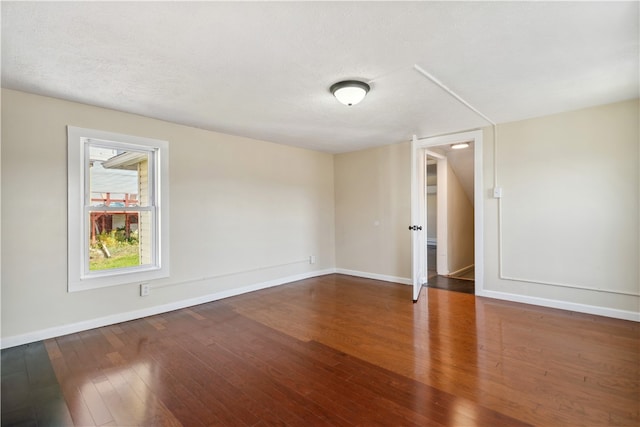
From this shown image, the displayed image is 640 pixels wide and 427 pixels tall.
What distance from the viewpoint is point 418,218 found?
15.6 feet

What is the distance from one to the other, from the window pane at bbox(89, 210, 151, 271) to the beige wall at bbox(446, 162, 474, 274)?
518 cm

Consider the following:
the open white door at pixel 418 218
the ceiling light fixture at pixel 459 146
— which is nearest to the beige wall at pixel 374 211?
the open white door at pixel 418 218

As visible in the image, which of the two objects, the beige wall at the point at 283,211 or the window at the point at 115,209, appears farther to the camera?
the window at the point at 115,209

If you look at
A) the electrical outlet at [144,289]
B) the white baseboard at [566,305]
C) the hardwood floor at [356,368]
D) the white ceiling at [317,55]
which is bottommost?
the hardwood floor at [356,368]

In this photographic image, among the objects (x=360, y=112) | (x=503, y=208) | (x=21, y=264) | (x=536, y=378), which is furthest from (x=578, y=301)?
(x=21, y=264)

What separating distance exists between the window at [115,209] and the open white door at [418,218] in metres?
3.35

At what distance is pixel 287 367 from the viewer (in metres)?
2.47

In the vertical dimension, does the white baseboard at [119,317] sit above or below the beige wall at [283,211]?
below

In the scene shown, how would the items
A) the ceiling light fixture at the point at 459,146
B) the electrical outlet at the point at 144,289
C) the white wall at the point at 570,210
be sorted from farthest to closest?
the ceiling light fixture at the point at 459,146
the electrical outlet at the point at 144,289
the white wall at the point at 570,210

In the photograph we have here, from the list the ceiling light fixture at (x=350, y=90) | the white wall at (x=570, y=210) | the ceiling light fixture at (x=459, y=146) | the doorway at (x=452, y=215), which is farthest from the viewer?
the doorway at (x=452, y=215)

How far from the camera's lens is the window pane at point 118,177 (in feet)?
11.4

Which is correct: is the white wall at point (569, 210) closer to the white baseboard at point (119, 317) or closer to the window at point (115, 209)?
the white baseboard at point (119, 317)

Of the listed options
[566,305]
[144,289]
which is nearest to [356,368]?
[144,289]

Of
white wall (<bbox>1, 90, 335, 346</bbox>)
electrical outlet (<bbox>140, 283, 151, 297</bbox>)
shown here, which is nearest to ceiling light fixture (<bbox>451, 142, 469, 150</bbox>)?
white wall (<bbox>1, 90, 335, 346</bbox>)
